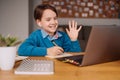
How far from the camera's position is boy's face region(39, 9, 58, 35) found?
177 cm

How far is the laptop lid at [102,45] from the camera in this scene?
43.3 inches

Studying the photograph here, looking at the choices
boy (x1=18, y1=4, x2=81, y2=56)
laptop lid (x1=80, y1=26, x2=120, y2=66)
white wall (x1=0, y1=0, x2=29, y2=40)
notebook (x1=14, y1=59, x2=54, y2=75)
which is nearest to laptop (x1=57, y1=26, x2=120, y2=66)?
laptop lid (x1=80, y1=26, x2=120, y2=66)

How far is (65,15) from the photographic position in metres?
3.93

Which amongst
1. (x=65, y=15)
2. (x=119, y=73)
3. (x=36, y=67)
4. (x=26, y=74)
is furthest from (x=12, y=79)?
(x=65, y=15)

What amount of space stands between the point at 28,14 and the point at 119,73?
2.81 meters

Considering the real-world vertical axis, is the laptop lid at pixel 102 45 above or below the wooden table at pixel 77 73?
above

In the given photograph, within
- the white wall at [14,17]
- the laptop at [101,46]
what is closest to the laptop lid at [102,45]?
the laptop at [101,46]

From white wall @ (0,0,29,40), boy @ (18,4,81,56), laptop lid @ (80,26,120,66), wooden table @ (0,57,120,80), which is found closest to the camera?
wooden table @ (0,57,120,80)

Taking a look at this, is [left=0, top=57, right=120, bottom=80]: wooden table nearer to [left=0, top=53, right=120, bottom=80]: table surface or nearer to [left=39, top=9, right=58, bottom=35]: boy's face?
[left=0, top=53, right=120, bottom=80]: table surface

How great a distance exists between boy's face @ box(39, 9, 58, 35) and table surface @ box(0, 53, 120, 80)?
613mm

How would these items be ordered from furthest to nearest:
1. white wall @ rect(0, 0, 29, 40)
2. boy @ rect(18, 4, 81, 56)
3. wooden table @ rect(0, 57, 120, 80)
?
white wall @ rect(0, 0, 29, 40)
boy @ rect(18, 4, 81, 56)
wooden table @ rect(0, 57, 120, 80)

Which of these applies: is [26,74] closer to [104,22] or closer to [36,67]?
[36,67]

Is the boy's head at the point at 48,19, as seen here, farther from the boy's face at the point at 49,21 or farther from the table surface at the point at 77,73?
the table surface at the point at 77,73

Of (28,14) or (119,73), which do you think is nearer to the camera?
(119,73)
